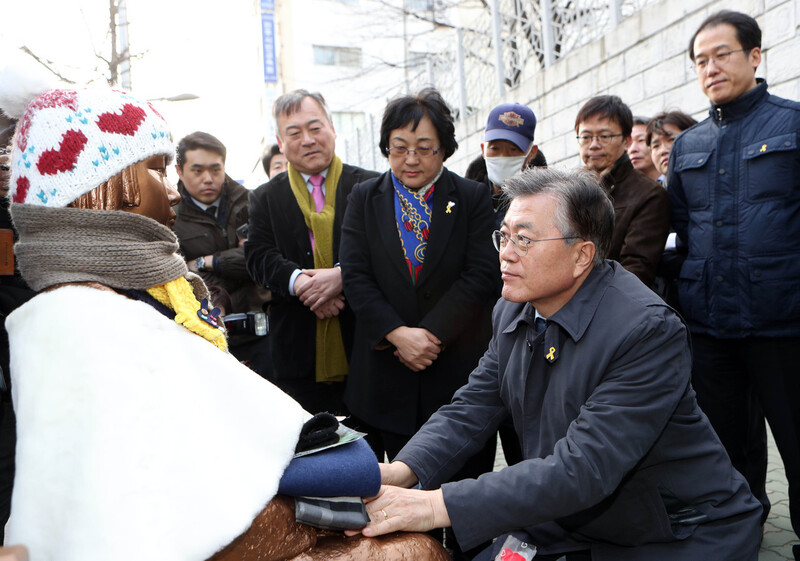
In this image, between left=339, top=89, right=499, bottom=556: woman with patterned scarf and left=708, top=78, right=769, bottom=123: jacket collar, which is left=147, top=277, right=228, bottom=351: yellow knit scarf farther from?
left=708, top=78, right=769, bottom=123: jacket collar

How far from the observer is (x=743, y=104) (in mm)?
3027

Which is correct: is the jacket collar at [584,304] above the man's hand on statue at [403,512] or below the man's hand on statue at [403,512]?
above

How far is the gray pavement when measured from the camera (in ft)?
10.3

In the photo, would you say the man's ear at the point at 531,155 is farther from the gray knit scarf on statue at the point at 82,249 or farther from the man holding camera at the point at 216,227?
the gray knit scarf on statue at the point at 82,249

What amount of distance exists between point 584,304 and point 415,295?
1.24m

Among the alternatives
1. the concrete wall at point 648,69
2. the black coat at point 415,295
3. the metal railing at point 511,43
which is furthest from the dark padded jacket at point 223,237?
the metal railing at point 511,43

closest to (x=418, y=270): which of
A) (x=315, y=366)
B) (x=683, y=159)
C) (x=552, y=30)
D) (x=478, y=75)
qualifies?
(x=315, y=366)

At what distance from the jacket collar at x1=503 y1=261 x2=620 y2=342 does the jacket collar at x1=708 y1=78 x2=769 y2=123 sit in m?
1.56

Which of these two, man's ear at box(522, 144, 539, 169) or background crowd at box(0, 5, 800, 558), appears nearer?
background crowd at box(0, 5, 800, 558)

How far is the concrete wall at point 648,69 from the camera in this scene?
460 cm

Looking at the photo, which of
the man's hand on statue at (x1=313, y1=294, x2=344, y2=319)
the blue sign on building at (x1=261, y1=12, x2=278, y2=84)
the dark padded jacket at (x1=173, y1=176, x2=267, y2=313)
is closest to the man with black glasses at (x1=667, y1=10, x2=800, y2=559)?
the man's hand on statue at (x1=313, y1=294, x2=344, y2=319)

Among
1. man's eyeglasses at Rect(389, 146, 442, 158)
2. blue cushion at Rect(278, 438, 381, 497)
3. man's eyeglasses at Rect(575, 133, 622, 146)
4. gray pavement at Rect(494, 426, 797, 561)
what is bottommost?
gray pavement at Rect(494, 426, 797, 561)

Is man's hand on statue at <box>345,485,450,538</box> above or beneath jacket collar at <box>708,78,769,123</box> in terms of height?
beneath

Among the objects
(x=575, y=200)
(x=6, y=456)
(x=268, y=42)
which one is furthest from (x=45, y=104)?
(x=268, y=42)
